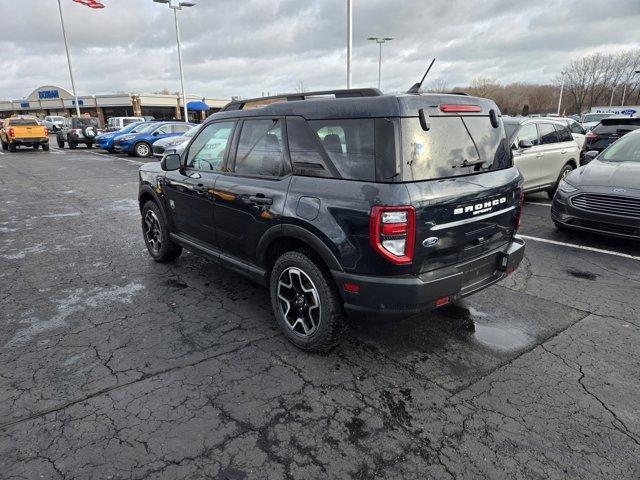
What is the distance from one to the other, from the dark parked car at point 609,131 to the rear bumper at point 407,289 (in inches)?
407

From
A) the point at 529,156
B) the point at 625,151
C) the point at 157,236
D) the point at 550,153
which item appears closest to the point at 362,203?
the point at 157,236

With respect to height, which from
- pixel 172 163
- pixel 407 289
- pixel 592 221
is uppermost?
pixel 172 163

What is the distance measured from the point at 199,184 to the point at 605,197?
5272mm

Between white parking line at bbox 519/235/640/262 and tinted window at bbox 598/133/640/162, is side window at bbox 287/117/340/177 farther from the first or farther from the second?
tinted window at bbox 598/133/640/162

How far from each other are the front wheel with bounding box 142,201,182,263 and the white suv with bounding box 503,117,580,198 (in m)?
6.22

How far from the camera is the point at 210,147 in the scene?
13.8 feet

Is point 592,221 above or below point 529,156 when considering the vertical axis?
below

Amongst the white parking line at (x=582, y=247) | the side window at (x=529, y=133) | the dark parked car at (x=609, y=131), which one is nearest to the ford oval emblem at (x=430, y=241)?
the white parking line at (x=582, y=247)

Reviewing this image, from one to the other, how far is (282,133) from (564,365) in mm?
2759

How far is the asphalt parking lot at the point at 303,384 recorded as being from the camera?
2266 mm

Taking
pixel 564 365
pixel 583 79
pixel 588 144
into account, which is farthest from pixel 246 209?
pixel 583 79

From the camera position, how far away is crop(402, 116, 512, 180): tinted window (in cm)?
267

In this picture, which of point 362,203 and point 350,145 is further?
point 350,145

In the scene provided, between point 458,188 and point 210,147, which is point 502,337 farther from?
point 210,147
